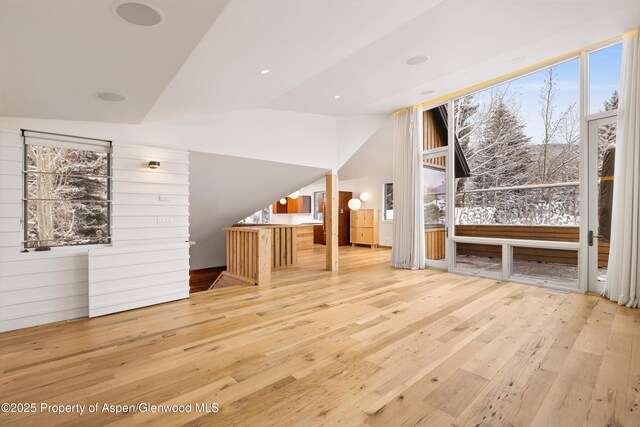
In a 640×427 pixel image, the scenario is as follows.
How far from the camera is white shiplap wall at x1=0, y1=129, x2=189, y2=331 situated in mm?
3043

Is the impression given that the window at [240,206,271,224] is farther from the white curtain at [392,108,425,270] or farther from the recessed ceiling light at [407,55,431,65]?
the recessed ceiling light at [407,55,431,65]

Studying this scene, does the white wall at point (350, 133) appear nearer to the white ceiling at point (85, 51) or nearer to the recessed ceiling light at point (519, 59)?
the recessed ceiling light at point (519, 59)

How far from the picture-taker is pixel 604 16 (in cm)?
313

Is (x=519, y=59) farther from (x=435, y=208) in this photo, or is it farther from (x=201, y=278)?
(x=201, y=278)

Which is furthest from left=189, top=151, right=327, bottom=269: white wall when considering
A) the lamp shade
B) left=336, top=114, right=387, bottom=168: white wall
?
the lamp shade

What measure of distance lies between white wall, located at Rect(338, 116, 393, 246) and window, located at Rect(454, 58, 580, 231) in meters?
3.19

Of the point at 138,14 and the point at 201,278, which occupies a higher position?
the point at 138,14

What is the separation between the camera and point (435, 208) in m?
5.97

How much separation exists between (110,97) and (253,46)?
1.60 metres

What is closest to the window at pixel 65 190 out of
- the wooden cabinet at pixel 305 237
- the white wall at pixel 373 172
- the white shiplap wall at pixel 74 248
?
the white shiplap wall at pixel 74 248

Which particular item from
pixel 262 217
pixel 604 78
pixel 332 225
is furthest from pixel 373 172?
pixel 604 78

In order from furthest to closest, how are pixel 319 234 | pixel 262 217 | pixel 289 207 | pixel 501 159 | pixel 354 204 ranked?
1. pixel 289 207
2. pixel 262 217
3. pixel 319 234
4. pixel 354 204
5. pixel 501 159

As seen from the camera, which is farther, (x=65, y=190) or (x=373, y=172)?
(x=373, y=172)

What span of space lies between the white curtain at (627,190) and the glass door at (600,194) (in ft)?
0.70
